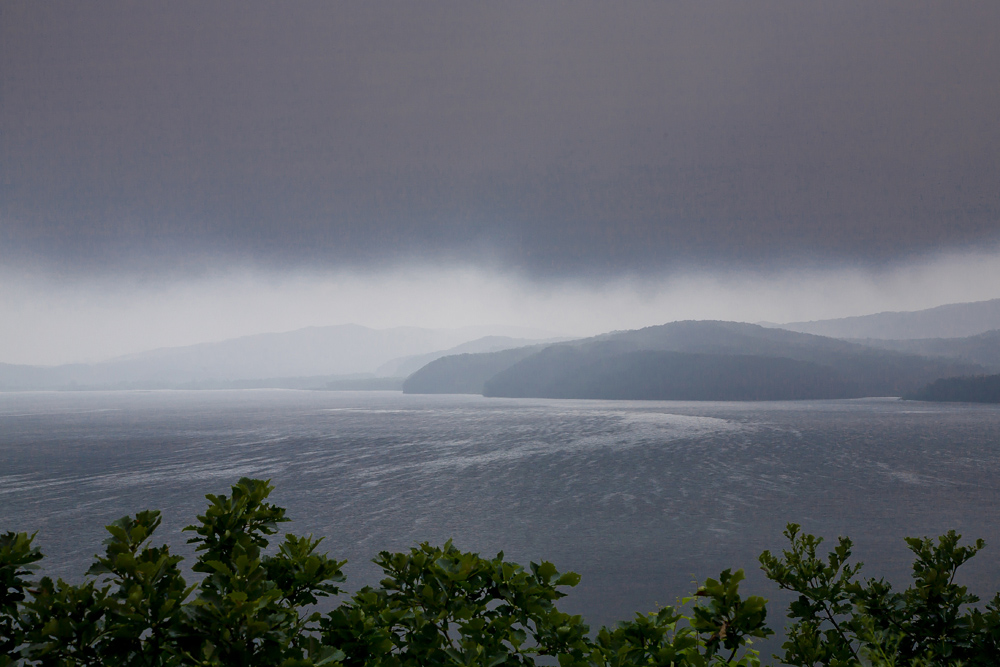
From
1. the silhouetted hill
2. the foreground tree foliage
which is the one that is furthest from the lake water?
the silhouetted hill

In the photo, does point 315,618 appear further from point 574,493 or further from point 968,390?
point 968,390

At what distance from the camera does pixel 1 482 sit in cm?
4622

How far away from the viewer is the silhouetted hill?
Answer: 589 feet

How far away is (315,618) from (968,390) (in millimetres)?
245683

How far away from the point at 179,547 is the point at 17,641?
90.3 ft

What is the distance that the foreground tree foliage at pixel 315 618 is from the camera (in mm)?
2818

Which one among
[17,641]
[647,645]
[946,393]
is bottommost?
[946,393]

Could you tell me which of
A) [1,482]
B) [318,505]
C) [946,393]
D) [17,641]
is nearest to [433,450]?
[318,505]

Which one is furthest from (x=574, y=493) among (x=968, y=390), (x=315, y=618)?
(x=968, y=390)

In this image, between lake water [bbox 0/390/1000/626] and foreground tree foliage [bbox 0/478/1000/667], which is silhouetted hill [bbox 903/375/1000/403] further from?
foreground tree foliage [bbox 0/478/1000/667]

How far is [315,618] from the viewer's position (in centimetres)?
336

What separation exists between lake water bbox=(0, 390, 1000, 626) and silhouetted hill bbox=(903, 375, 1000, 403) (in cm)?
13872

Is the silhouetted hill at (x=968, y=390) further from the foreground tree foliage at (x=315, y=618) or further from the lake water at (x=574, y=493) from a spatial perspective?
the foreground tree foliage at (x=315, y=618)

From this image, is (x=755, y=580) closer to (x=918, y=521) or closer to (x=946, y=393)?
(x=918, y=521)
